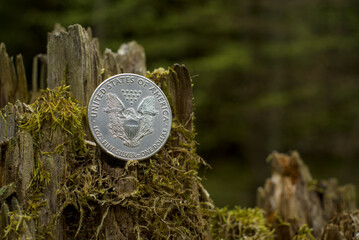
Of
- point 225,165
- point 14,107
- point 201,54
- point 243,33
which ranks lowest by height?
point 14,107

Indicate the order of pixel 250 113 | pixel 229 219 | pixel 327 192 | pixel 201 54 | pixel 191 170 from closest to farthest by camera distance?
A: pixel 191 170 → pixel 229 219 → pixel 327 192 → pixel 201 54 → pixel 250 113

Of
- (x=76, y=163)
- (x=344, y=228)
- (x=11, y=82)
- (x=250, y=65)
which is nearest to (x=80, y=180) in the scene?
(x=76, y=163)

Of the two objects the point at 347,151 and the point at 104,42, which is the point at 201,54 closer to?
the point at 104,42

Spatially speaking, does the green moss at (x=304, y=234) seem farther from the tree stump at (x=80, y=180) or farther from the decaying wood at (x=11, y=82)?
the decaying wood at (x=11, y=82)

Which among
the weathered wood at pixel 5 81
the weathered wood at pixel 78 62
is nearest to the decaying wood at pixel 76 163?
the weathered wood at pixel 78 62

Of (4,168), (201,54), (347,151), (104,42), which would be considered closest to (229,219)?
(4,168)

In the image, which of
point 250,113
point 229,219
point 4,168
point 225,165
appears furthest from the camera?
point 225,165
